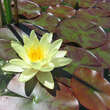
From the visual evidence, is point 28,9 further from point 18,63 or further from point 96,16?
point 18,63

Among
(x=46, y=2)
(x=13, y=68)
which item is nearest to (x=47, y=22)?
(x=46, y=2)

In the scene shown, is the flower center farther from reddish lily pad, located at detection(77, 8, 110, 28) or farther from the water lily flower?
reddish lily pad, located at detection(77, 8, 110, 28)

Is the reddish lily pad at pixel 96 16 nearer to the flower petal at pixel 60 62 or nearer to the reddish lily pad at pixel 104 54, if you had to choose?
the reddish lily pad at pixel 104 54

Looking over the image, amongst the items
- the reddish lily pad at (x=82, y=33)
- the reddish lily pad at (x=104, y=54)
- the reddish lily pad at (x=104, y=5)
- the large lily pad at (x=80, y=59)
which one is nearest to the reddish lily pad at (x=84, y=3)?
the reddish lily pad at (x=104, y=5)

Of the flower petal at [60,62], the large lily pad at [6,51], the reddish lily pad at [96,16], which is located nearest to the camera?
the flower petal at [60,62]

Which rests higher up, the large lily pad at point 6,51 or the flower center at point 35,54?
the flower center at point 35,54

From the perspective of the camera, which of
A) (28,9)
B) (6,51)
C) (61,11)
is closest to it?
(6,51)
